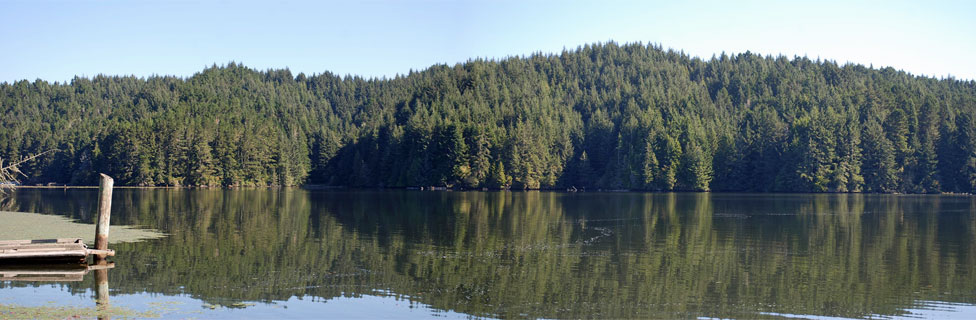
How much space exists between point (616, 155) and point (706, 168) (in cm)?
1863

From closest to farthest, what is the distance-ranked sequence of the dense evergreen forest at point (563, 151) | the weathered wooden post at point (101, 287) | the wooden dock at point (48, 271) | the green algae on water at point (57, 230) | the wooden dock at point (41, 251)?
the weathered wooden post at point (101, 287), the wooden dock at point (48, 271), the wooden dock at point (41, 251), the green algae on water at point (57, 230), the dense evergreen forest at point (563, 151)

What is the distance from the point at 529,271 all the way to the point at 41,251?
60.1 feet

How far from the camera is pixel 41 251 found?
31.7 meters

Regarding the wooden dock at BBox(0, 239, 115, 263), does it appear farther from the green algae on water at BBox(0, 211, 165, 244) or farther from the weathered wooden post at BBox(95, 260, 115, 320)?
the green algae on water at BBox(0, 211, 165, 244)

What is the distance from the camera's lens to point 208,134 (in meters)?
167

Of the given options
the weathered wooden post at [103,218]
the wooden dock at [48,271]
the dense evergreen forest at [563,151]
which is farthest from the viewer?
the dense evergreen forest at [563,151]

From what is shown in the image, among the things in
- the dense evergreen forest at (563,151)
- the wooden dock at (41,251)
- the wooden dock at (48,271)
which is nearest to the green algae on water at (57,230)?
the wooden dock at (41,251)

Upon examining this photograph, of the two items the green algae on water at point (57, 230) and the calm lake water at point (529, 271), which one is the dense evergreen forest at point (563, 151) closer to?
the calm lake water at point (529, 271)

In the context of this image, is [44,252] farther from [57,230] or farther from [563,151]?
[563,151]

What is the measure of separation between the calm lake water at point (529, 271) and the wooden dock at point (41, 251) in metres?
1.99

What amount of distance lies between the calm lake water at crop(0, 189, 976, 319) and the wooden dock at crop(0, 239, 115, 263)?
6.52 ft

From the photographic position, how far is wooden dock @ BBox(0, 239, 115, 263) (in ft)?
104

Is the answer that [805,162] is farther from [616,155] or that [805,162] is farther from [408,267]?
[408,267]

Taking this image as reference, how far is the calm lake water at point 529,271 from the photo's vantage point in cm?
2556
